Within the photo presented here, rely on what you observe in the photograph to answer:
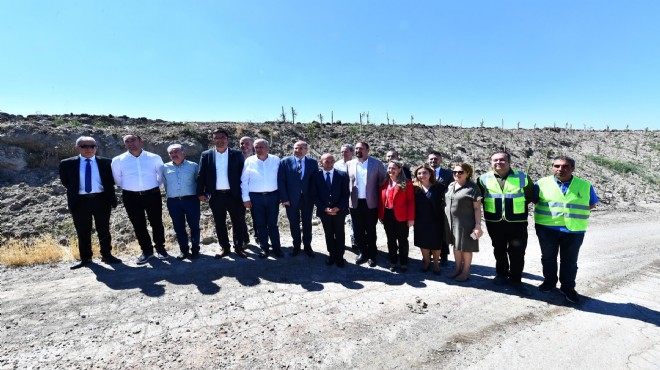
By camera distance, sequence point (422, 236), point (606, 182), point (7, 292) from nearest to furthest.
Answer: point (7, 292), point (422, 236), point (606, 182)

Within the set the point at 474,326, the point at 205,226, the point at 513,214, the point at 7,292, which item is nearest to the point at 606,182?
the point at 513,214

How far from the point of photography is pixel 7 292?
4.30 metres

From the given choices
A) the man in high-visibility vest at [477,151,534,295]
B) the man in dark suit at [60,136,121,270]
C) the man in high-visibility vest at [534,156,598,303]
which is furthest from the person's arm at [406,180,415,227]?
the man in dark suit at [60,136,121,270]

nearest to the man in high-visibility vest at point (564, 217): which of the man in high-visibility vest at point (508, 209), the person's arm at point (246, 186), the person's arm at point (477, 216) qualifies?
the man in high-visibility vest at point (508, 209)

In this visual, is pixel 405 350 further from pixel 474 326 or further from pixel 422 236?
pixel 422 236

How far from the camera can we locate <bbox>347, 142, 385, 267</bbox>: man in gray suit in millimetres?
5188

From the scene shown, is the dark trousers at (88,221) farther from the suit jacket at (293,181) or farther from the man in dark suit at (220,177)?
the suit jacket at (293,181)

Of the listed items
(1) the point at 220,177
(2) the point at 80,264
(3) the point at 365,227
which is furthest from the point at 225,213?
(3) the point at 365,227

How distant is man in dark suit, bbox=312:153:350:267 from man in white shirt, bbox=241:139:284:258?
714 millimetres

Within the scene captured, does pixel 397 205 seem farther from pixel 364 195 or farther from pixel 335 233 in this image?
pixel 335 233

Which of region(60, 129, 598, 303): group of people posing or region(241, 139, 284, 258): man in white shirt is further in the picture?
region(241, 139, 284, 258): man in white shirt

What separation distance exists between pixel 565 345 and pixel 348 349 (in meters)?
2.10

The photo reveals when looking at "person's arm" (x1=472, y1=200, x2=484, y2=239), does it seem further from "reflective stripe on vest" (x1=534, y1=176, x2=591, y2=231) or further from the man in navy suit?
the man in navy suit

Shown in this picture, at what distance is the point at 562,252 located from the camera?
409cm
